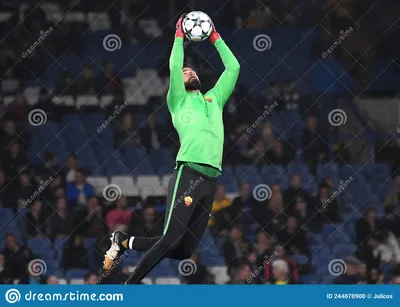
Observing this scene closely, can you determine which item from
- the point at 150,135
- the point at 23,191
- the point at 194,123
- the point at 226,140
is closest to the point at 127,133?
the point at 150,135

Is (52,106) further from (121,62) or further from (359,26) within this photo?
(359,26)

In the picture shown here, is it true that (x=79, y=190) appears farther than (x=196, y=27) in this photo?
Yes

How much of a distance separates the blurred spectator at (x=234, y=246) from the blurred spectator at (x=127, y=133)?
1.87 meters

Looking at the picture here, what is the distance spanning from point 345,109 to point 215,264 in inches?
Answer: 110

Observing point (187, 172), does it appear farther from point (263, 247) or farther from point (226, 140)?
point (226, 140)

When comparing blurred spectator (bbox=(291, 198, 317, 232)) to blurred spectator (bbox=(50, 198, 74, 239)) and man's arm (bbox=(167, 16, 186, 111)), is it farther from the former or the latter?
man's arm (bbox=(167, 16, 186, 111))

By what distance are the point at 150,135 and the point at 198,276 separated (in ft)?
7.04

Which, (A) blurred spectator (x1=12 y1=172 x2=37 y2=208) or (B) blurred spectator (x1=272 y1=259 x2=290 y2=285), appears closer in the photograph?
(B) blurred spectator (x1=272 y1=259 x2=290 y2=285)

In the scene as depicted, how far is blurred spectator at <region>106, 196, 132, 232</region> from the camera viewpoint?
1459cm

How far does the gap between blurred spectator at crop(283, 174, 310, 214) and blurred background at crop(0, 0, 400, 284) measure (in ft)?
0.05

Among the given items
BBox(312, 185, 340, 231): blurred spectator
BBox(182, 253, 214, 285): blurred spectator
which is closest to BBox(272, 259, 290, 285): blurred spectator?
BBox(182, 253, 214, 285): blurred spectator

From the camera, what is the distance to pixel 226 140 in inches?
603

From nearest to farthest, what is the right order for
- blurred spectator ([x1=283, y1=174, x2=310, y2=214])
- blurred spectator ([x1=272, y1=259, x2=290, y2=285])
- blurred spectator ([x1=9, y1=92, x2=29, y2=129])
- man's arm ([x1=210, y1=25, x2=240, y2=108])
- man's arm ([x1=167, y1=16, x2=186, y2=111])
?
man's arm ([x1=167, y1=16, x2=186, y2=111]) → man's arm ([x1=210, y1=25, x2=240, y2=108]) → blurred spectator ([x1=272, y1=259, x2=290, y2=285]) → blurred spectator ([x1=283, y1=174, x2=310, y2=214]) → blurred spectator ([x1=9, y1=92, x2=29, y2=129])
